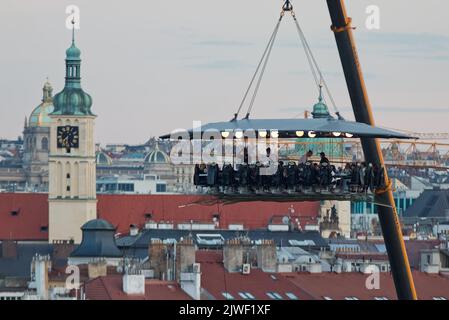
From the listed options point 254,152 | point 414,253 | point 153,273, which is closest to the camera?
point 254,152

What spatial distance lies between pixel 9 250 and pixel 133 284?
78.0m

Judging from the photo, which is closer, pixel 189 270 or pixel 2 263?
pixel 189 270

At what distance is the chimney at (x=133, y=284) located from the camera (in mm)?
94162

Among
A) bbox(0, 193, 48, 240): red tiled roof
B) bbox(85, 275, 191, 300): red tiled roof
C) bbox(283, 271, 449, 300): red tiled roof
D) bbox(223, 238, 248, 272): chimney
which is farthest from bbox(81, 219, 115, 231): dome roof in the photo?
bbox(85, 275, 191, 300): red tiled roof

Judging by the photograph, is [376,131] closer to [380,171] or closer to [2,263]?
[380,171]

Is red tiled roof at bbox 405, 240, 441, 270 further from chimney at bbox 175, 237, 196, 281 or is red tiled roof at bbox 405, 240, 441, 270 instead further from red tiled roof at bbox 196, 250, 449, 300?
chimney at bbox 175, 237, 196, 281

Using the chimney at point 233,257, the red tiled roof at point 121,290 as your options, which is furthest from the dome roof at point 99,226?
the red tiled roof at point 121,290

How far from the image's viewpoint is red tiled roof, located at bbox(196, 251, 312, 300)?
326 feet

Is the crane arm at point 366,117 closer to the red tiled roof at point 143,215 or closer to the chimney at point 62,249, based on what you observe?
the chimney at point 62,249

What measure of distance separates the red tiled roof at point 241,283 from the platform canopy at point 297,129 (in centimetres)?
5050

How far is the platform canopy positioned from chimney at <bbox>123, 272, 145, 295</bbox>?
49.6 m

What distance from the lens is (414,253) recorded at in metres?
131

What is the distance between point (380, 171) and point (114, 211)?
156681 mm
